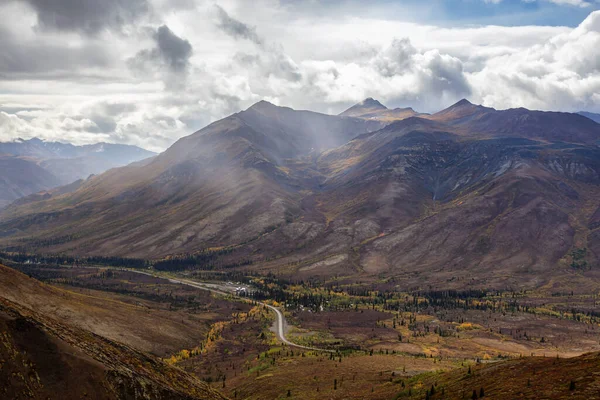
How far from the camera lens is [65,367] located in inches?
1197

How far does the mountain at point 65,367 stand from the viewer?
2812cm

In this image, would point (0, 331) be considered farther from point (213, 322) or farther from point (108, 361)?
point (213, 322)

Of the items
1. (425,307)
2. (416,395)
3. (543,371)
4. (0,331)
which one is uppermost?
(0,331)

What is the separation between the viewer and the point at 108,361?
34.1 metres

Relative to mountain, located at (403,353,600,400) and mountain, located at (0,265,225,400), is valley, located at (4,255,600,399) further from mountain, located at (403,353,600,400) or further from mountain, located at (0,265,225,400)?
mountain, located at (0,265,225,400)

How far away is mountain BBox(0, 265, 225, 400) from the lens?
28.1 meters

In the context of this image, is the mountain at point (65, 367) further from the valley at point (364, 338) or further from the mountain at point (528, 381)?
the mountain at point (528, 381)

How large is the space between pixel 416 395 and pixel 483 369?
780 centimetres

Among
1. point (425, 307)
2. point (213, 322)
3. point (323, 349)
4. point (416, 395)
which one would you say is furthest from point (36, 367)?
point (425, 307)

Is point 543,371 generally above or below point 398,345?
above

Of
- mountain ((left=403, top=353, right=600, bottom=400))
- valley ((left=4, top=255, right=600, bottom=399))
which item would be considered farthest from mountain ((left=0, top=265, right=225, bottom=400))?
mountain ((left=403, top=353, right=600, bottom=400))

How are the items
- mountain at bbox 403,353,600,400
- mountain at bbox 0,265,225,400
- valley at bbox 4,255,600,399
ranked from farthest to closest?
1. valley at bbox 4,255,600,399
2. mountain at bbox 403,353,600,400
3. mountain at bbox 0,265,225,400

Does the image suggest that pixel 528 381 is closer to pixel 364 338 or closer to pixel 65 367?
pixel 65 367

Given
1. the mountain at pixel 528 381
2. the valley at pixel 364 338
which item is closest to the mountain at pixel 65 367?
the valley at pixel 364 338
